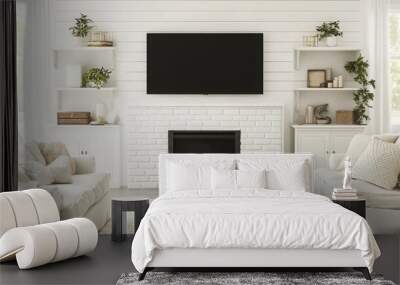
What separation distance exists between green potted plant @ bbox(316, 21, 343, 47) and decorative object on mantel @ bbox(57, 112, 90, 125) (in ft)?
10.3

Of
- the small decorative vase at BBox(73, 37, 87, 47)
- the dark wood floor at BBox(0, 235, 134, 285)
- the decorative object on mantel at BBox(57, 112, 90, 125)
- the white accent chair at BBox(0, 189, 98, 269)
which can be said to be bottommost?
the dark wood floor at BBox(0, 235, 134, 285)

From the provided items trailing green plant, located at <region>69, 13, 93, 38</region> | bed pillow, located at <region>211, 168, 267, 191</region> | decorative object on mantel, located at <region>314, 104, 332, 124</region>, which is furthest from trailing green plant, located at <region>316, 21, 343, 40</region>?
bed pillow, located at <region>211, 168, 267, 191</region>

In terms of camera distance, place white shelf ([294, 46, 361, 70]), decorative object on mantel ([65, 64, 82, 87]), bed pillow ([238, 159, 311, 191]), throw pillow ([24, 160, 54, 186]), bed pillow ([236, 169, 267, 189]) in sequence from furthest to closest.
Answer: white shelf ([294, 46, 361, 70])
decorative object on mantel ([65, 64, 82, 87])
throw pillow ([24, 160, 54, 186])
bed pillow ([238, 159, 311, 191])
bed pillow ([236, 169, 267, 189])

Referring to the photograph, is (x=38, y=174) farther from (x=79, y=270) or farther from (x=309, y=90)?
(x=309, y=90)

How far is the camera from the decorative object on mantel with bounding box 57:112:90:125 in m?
7.70

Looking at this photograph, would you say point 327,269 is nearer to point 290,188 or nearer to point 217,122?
point 290,188

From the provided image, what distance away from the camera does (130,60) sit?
913cm

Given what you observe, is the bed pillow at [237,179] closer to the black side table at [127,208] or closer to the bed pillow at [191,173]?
the bed pillow at [191,173]

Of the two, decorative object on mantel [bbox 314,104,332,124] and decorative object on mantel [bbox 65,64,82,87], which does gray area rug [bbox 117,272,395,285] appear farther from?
decorative object on mantel [bbox 314,104,332,124]

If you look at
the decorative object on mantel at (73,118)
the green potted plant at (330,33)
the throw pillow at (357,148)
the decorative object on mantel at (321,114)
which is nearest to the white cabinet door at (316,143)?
the decorative object on mantel at (321,114)

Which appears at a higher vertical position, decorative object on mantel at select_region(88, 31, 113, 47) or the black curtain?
decorative object on mantel at select_region(88, 31, 113, 47)

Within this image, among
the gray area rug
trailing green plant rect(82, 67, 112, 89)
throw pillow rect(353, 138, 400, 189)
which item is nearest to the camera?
the gray area rug

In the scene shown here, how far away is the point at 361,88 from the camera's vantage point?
9000 mm

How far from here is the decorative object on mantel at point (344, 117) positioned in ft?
29.6
